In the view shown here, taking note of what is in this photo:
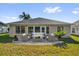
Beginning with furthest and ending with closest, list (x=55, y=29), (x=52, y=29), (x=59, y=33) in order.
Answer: (x=52, y=29)
(x=55, y=29)
(x=59, y=33)

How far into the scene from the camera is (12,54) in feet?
52.3

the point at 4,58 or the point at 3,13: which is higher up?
the point at 3,13

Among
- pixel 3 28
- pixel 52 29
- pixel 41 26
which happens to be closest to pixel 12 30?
pixel 41 26

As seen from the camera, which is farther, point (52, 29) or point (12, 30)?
point (12, 30)

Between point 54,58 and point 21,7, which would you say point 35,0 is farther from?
point 21,7

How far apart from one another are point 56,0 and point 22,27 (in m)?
13.3

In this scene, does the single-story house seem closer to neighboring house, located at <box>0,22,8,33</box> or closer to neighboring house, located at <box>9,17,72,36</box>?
neighboring house, located at <box>9,17,72,36</box>

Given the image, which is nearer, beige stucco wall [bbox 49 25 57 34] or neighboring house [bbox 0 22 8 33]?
beige stucco wall [bbox 49 25 57 34]

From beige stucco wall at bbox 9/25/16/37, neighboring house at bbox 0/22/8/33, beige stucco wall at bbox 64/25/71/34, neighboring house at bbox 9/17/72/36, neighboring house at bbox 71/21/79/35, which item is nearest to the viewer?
neighboring house at bbox 9/17/72/36

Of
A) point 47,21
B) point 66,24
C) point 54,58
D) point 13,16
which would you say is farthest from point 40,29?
point 54,58

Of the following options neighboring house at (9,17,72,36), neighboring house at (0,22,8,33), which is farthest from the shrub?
neighboring house at (0,22,8,33)

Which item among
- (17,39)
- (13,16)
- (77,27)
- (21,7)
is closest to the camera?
(17,39)

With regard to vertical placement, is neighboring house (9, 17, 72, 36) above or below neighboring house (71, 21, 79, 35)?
above

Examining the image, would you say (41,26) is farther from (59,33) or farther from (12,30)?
(12,30)
